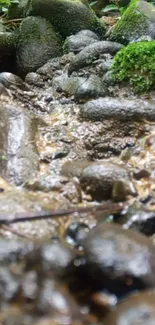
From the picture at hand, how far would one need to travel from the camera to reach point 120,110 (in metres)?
4.23

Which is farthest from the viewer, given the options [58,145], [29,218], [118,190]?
[58,145]

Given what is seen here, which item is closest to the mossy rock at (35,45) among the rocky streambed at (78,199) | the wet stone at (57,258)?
the rocky streambed at (78,199)

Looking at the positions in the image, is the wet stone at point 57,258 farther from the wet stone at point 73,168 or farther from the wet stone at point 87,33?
the wet stone at point 87,33

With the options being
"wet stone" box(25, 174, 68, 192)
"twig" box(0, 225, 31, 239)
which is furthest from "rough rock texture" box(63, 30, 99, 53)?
"twig" box(0, 225, 31, 239)

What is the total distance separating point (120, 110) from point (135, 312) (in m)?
2.61

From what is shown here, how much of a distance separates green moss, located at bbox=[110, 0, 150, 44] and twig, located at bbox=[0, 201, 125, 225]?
3.81m

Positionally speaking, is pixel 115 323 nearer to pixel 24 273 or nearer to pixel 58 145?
pixel 24 273

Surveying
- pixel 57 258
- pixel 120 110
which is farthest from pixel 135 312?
pixel 120 110

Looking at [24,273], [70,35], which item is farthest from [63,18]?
[24,273]

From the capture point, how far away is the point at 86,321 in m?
2.07

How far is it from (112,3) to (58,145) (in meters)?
5.89

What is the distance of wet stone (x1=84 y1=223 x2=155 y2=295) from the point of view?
2143mm

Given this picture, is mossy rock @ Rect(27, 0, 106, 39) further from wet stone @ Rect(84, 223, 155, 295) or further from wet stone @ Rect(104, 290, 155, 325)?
wet stone @ Rect(104, 290, 155, 325)

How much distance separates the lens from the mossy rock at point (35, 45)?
6.23 meters
